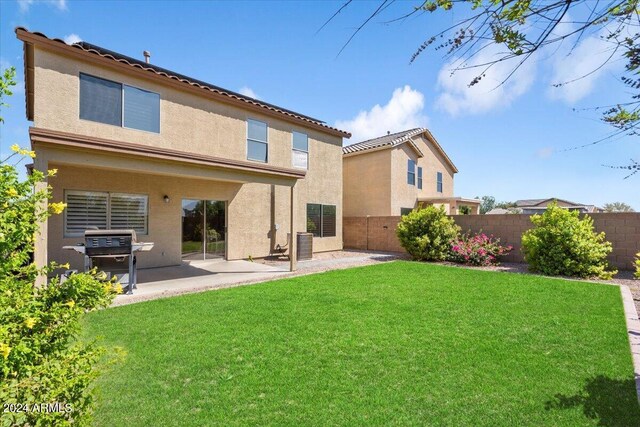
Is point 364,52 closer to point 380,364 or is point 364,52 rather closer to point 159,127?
point 380,364

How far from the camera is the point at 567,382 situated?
11.6ft

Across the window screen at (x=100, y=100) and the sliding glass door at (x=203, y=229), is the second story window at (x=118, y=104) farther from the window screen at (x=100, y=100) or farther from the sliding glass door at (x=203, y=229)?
the sliding glass door at (x=203, y=229)

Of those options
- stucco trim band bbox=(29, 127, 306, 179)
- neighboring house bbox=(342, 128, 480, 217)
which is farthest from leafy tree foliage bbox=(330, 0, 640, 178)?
neighboring house bbox=(342, 128, 480, 217)

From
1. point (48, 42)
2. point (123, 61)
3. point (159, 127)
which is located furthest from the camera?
point (159, 127)

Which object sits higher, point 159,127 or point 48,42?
point 48,42

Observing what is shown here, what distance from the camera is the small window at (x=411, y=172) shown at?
21016 millimetres

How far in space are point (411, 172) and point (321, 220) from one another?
27.1 feet

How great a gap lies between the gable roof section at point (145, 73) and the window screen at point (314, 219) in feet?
13.2

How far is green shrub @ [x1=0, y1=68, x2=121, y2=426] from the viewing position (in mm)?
1771

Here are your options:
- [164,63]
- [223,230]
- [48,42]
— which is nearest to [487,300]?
[223,230]

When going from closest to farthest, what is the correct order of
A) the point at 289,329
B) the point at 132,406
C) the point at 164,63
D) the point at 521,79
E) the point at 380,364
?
the point at 521,79, the point at 132,406, the point at 380,364, the point at 289,329, the point at 164,63

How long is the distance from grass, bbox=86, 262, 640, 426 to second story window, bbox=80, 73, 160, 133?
6.29 m

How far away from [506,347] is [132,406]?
4.66 m

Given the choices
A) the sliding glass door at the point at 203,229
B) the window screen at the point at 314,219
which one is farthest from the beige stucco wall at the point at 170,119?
the window screen at the point at 314,219
